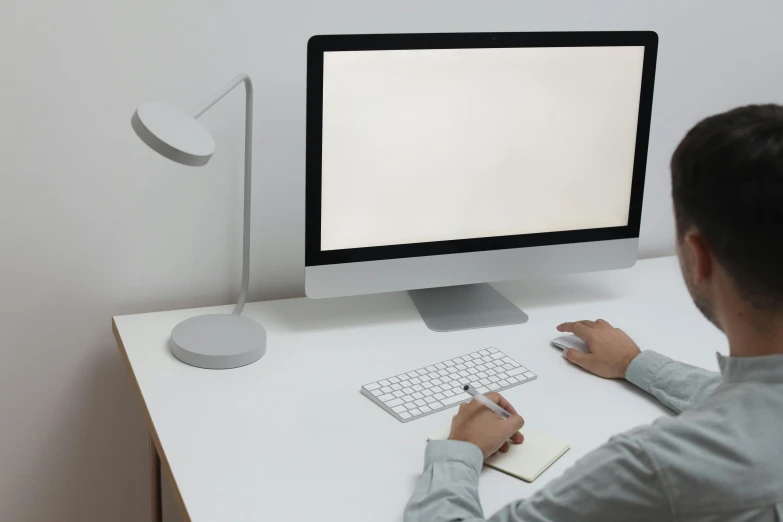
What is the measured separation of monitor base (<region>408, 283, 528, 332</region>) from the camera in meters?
1.49

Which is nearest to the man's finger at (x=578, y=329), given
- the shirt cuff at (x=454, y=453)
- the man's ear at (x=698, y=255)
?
the shirt cuff at (x=454, y=453)

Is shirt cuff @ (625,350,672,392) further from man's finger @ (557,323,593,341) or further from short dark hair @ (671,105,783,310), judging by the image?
short dark hair @ (671,105,783,310)

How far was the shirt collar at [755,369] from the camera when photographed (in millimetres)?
840

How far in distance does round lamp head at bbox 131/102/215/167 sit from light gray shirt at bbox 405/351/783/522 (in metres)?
0.62

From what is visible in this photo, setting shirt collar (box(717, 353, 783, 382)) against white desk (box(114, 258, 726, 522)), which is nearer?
shirt collar (box(717, 353, 783, 382))

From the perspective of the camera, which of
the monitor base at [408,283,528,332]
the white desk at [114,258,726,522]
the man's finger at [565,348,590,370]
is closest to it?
the white desk at [114,258,726,522]

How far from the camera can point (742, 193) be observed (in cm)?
81

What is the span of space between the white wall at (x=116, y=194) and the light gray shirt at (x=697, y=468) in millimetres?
824

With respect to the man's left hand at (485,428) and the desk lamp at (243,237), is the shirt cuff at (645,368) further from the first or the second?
the desk lamp at (243,237)

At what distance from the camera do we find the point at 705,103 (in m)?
1.90

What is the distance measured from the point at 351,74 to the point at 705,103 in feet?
3.14

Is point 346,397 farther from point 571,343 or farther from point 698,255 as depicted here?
point 698,255

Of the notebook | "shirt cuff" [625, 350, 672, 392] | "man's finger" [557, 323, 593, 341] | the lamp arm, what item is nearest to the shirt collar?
the notebook

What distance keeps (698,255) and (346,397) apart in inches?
21.9
